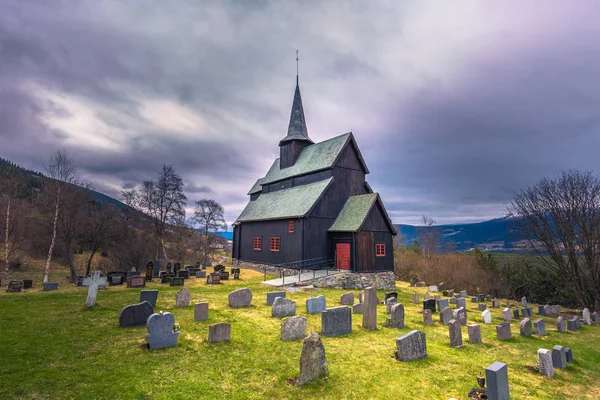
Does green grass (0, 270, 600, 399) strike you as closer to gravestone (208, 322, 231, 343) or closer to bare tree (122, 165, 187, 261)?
gravestone (208, 322, 231, 343)

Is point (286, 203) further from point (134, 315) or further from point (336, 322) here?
point (134, 315)

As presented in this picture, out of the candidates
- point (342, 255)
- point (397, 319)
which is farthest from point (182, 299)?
point (342, 255)

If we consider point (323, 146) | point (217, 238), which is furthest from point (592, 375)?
point (217, 238)

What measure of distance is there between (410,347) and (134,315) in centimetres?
872

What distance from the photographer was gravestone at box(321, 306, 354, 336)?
360 inches

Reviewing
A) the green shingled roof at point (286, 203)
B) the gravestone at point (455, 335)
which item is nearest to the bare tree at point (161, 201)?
the green shingled roof at point (286, 203)

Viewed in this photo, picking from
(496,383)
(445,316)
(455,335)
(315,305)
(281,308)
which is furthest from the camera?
(315,305)

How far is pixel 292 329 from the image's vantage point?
28.3ft

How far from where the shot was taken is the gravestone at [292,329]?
8.55m

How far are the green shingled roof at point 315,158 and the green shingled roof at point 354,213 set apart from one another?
3.78m

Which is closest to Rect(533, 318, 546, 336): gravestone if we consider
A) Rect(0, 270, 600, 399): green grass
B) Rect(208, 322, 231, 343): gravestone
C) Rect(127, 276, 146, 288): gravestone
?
Rect(0, 270, 600, 399): green grass

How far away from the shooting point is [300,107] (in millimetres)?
31484

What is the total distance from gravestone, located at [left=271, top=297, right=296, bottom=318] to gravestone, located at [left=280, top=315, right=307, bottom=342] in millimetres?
2585

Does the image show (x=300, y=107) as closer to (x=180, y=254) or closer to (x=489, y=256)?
(x=180, y=254)
